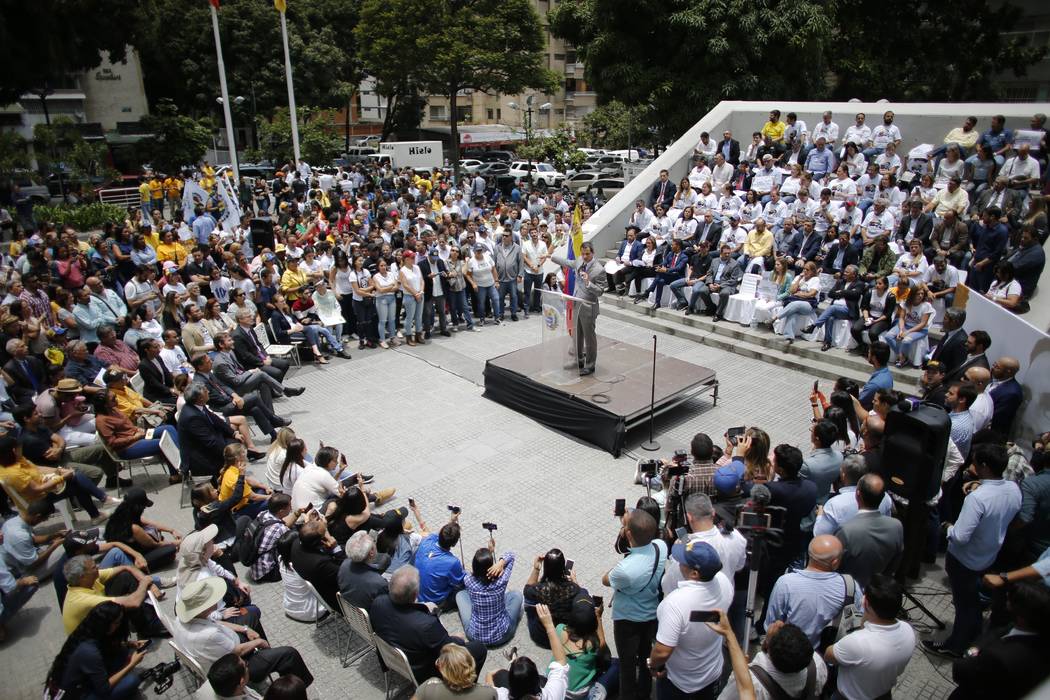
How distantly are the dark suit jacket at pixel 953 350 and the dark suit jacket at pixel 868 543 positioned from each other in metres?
4.74

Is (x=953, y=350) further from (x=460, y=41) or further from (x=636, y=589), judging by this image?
(x=460, y=41)

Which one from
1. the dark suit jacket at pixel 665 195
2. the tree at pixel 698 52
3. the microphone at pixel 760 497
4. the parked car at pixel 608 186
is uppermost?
the tree at pixel 698 52

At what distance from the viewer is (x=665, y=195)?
52.7 feet

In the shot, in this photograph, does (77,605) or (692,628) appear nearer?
(692,628)

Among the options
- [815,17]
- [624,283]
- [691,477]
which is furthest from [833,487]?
[815,17]

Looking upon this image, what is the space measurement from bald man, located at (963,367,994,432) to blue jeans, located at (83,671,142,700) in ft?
25.9

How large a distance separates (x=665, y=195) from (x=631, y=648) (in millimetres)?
13169

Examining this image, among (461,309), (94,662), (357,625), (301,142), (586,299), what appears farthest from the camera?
(301,142)

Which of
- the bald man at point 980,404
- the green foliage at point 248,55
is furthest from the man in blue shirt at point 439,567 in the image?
the green foliage at point 248,55

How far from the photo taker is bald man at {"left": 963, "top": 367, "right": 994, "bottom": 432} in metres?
6.86

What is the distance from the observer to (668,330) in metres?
13.0

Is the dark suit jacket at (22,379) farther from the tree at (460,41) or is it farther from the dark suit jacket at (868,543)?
the tree at (460,41)

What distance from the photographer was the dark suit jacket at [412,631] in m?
4.48

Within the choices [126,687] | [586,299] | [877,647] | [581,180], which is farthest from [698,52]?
[126,687]
